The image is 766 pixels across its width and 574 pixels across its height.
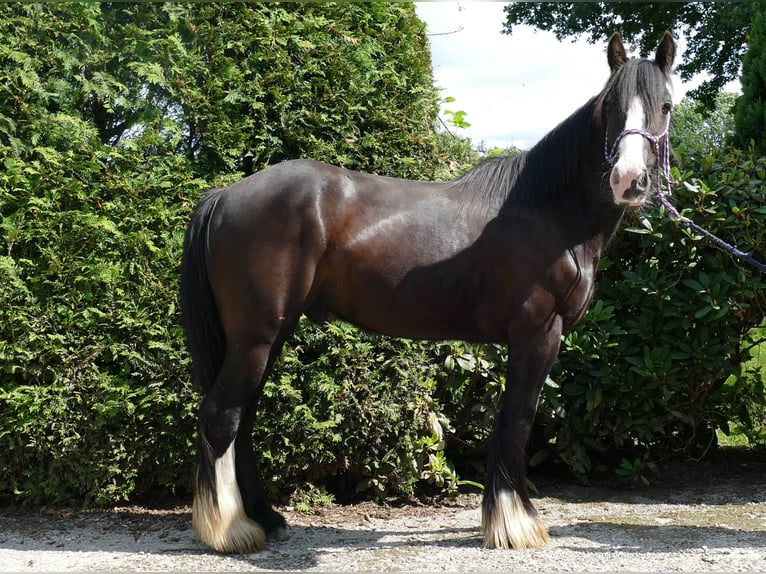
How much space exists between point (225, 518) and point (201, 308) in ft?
3.46

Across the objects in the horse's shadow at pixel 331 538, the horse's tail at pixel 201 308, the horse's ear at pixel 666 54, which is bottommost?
the horse's shadow at pixel 331 538

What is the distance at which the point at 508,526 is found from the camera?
3.47 metres

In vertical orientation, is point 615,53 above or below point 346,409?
above

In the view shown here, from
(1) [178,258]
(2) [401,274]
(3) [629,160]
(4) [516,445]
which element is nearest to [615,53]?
(3) [629,160]

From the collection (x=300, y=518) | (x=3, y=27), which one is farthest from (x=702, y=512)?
(x=3, y=27)

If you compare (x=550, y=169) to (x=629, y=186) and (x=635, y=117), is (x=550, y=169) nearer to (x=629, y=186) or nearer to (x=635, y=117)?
(x=635, y=117)

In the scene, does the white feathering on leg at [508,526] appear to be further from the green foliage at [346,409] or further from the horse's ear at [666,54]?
the horse's ear at [666,54]

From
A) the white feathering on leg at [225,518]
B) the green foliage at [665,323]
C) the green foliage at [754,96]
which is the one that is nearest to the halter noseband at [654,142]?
the green foliage at [665,323]

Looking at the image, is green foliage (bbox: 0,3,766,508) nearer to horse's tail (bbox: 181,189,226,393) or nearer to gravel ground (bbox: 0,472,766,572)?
gravel ground (bbox: 0,472,766,572)

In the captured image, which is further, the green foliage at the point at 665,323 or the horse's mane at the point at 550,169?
the green foliage at the point at 665,323

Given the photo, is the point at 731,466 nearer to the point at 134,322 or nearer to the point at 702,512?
the point at 702,512

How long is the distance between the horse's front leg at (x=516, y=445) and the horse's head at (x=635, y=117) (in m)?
0.81

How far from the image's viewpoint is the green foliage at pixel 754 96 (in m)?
5.37

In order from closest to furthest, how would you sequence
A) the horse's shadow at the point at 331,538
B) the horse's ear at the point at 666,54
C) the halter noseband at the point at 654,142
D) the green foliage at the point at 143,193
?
the halter noseband at the point at 654,142 < the horse's ear at the point at 666,54 < the horse's shadow at the point at 331,538 < the green foliage at the point at 143,193
